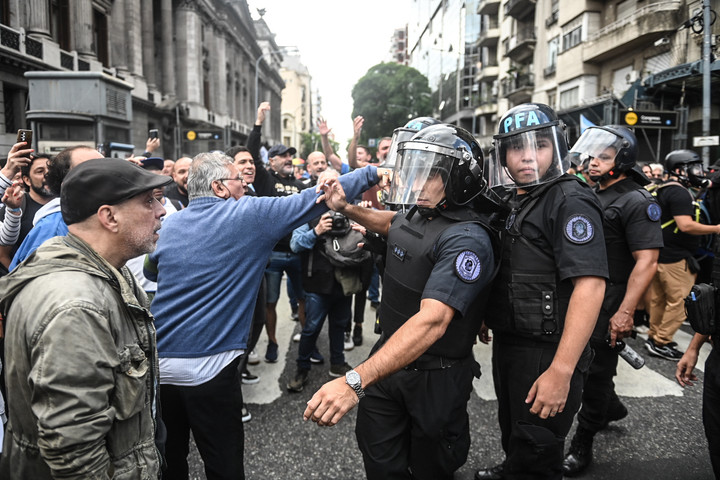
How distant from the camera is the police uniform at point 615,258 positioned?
9.65 ft

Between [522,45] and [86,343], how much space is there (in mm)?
31397

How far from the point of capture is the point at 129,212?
1.68 m

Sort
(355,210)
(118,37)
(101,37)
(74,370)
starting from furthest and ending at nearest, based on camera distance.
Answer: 1. (118,37)
2. (101,37)
3. (355,210)
4. (74,370)

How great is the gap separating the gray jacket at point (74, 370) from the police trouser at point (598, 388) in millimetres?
2547

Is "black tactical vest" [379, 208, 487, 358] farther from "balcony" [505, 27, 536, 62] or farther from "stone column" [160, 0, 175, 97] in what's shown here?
"stone column" [160, 0, 175, 97]

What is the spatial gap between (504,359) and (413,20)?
3441 inches

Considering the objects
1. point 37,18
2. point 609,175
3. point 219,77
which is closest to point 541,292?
point 609,175

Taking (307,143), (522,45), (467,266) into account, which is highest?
(307,143)

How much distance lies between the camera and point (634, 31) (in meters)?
17.7

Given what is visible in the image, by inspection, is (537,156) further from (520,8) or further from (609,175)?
(520,8)

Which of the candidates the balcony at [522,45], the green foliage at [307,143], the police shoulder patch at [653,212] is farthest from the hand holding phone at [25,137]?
the green foliage at [307,143]

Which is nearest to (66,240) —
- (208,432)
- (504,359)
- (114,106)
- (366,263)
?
(208,432)

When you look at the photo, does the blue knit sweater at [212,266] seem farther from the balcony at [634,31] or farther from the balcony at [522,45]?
the balcony at [522,45]

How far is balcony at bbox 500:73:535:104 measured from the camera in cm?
2818
